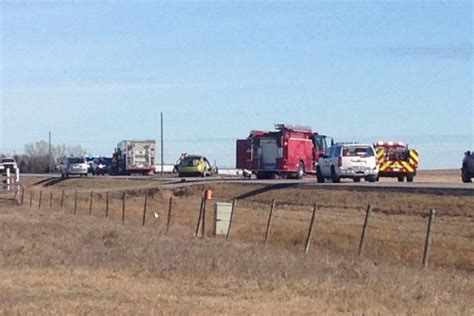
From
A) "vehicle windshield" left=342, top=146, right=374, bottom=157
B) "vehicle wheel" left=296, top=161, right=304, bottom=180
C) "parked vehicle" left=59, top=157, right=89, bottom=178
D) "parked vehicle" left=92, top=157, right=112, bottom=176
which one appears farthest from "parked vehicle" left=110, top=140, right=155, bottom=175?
"vehicle windshield" left=342, top=146, right=374, bottom=157

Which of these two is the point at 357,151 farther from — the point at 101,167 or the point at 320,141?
the point at 101,167

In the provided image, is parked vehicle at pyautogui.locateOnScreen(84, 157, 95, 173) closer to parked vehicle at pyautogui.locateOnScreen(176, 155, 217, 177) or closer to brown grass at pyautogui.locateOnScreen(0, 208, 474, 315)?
parked vehicle at pyautogui.locateOnScreen(176, 155, 217, 177)

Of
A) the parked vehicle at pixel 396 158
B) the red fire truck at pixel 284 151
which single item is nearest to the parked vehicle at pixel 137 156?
the red fire truck at pixel 284 151

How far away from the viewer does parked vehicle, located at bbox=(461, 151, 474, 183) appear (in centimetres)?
4759

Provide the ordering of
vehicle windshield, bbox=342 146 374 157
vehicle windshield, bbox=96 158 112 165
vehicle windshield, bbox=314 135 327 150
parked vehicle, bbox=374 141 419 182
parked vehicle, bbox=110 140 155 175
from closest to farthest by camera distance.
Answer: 1. vehicle windshield, bbox=342 146 374 157
2. parked vehicle, bbox=374 141 419 182
3. vehicle windshield, bbox=314 135 327 150
4. parked vehicle, bbox=110 140 155 175
5. vehicle windshield, bbox=96 158 112 165

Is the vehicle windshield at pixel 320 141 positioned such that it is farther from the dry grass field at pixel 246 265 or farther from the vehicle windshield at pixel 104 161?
the vehicle windshield at pixel 104 161

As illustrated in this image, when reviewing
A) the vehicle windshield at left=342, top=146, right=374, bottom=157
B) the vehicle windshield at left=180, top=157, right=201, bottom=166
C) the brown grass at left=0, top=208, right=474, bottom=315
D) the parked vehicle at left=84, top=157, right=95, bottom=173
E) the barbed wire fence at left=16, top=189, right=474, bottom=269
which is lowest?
the barbed wire fence at left=16, top=189, right=474, bottom=269

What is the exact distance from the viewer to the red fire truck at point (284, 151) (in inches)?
2320

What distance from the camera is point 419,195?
3859cm

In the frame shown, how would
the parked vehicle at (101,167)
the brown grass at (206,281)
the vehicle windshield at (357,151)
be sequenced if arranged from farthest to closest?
the parked vehicle at (101,167)
the vehicle windshield at (357,151)
the brown grass at (206,281)

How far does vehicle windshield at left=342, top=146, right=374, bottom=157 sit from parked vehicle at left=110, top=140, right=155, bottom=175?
3868 centimetres

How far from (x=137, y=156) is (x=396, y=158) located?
35961mm

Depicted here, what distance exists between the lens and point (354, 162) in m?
47.5

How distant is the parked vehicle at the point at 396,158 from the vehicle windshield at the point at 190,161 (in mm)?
21765
